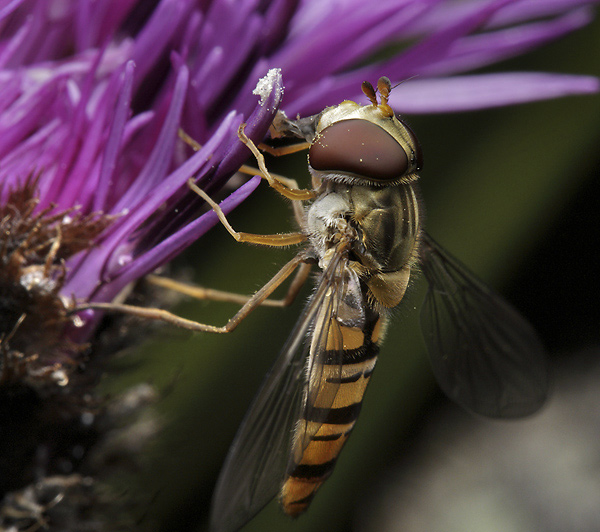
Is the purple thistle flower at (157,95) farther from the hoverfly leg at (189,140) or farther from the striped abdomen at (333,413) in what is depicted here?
the striped abdomen at (333,413)

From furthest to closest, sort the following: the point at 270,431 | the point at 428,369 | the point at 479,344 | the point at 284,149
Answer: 1. the point at 428,369
2. the point at 479,344
3. the point at 284,149
4. the point at 270,431

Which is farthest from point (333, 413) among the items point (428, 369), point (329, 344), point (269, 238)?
point (428, 369)

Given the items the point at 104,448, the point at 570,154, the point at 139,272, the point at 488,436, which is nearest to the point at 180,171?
the point at 139,272

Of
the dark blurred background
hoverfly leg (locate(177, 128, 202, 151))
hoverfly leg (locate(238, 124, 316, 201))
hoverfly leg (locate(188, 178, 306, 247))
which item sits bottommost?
the dark blurred background

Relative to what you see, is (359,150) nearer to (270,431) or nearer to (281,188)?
(281,188)

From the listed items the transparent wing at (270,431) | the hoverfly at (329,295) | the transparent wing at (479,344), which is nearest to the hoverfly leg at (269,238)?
the hoverfly at (329,295)

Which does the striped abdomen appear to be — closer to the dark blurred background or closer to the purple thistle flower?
the dark blurred background

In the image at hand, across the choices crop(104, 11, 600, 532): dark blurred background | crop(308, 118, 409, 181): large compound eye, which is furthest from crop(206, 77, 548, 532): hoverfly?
crop(104, 11, 600, 532): dark blurred background

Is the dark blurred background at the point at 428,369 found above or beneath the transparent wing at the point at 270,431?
beneath
